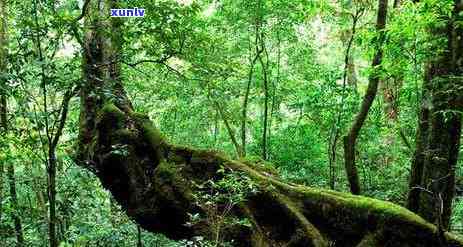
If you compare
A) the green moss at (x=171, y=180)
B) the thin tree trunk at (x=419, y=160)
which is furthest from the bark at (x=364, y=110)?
the green moss at (x=171, y=180)

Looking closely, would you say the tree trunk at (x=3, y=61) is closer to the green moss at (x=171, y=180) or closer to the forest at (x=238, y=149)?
the forest at (x=238, y=149)

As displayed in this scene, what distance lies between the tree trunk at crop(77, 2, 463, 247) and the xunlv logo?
2.61 ft

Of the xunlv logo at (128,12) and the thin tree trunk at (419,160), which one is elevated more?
the xunlv logo at (128,12)

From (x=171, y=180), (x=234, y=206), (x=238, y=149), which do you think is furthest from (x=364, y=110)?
(x=238, y=149)

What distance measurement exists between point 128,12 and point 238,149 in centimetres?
577

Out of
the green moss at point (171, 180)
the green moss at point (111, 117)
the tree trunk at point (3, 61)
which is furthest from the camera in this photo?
the tree trunk at point (3, 61)

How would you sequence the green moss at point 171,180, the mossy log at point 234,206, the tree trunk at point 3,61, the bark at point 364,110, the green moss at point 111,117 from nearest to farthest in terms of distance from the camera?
1. the mossy log at point 234,206
2. the green moss at point 171,180
3. the bark at point 364,110
4. the green moss at point 111,117
5. the tree trunk at point 3,61

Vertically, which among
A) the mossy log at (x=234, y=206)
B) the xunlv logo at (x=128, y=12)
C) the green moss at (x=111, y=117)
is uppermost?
the xunlv logo at (x=128, y=12)

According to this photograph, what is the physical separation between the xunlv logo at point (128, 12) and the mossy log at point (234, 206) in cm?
181

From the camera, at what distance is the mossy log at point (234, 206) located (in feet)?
19.8

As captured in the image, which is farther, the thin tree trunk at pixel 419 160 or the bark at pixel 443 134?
the thin tree trunk at pixel 419 160

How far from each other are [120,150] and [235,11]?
541 cm

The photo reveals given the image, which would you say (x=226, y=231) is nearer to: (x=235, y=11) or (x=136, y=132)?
(x=136, y=132)

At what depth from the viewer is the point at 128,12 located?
703 cm
